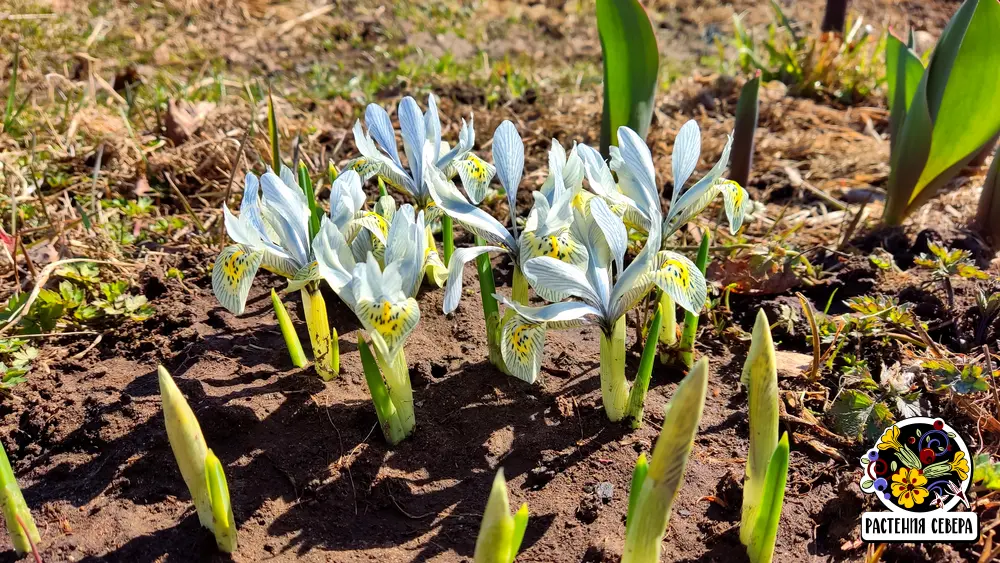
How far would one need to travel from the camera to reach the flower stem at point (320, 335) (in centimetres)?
235

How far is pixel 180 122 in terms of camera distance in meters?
3.97

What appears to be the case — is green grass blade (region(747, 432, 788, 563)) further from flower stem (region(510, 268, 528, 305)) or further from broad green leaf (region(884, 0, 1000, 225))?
broad green leaf (region(884, 0, 1000, 225))

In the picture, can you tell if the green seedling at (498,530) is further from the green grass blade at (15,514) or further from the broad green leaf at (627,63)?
the broad green leaf at (627,63)

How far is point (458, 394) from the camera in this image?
95.6 inches

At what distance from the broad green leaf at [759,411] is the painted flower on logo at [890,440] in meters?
0.51

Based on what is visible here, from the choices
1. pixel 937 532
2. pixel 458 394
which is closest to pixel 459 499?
pixel 458 394

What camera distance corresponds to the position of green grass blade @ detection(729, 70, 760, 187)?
10.6ft

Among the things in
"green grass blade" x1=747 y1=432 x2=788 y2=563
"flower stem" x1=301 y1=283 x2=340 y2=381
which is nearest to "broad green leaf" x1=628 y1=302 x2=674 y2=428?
"green grass blade" x1=747 y1=432 x2=788 y2=563

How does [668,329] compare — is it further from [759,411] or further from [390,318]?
[390,318]

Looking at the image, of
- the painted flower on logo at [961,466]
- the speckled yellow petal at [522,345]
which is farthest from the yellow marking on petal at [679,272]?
the painted flower on logo at [961,466]

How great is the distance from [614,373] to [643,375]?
0.08 metres

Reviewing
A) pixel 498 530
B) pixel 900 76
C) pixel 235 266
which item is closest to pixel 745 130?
pixel 900 76

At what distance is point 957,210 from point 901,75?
73 cm

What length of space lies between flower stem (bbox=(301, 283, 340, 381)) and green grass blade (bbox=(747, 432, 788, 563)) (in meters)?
1.24
